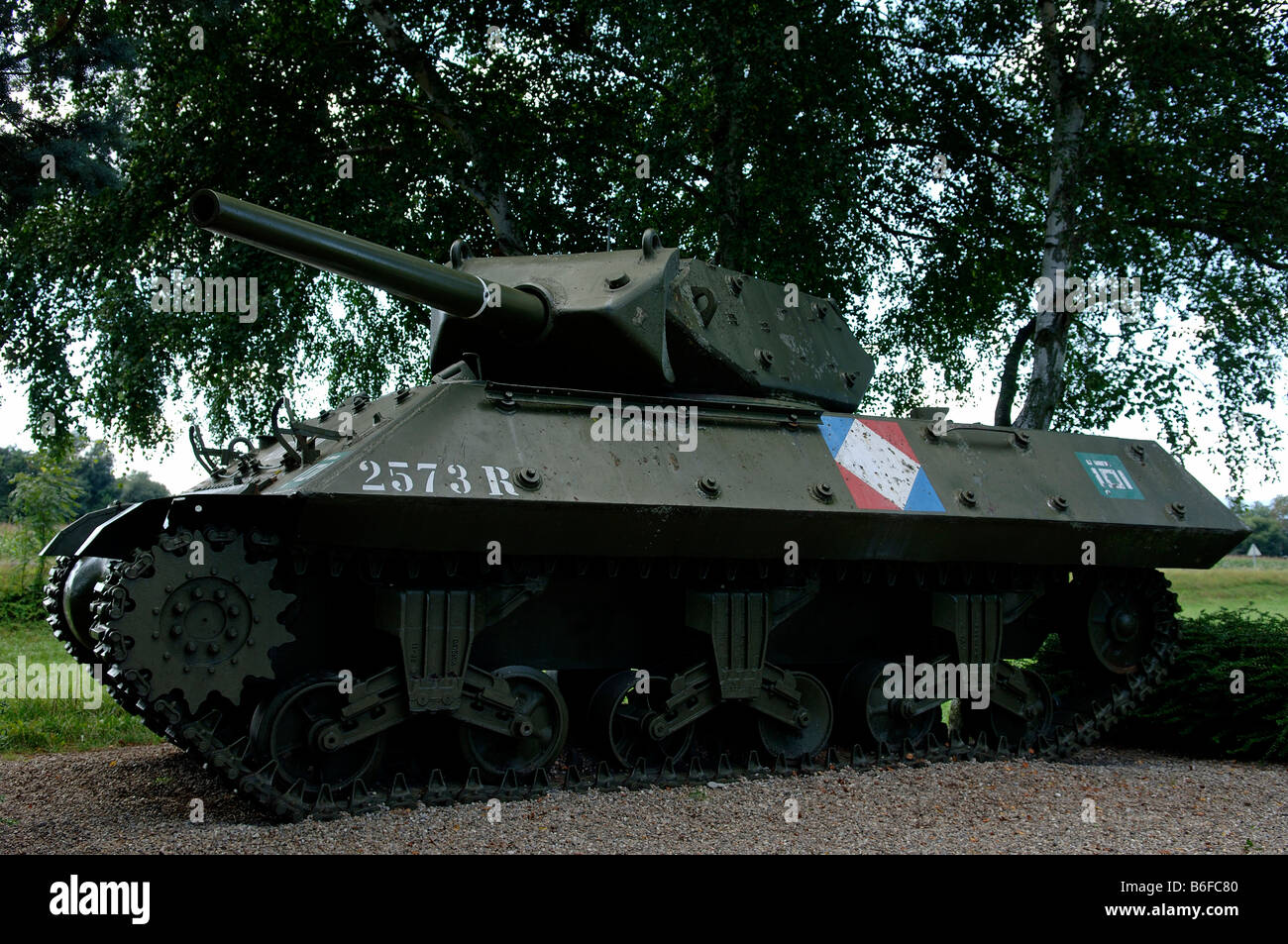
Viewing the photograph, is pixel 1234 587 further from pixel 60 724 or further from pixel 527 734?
pixel 60 724

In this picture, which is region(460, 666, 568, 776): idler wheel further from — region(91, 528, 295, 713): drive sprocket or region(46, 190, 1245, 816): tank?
region(91, 528, 295, 713): drive sprocket

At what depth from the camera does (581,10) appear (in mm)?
15039

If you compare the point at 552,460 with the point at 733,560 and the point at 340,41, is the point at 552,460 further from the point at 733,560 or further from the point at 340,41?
the point at 340,41

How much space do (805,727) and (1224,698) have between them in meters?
4.31

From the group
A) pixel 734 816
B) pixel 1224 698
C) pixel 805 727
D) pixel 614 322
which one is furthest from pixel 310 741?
pixel 1224 698

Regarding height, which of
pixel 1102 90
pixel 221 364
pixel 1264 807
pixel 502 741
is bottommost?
pixel 1264 807

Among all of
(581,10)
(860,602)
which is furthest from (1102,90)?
(860,602)

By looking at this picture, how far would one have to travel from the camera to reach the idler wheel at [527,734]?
8.33 meters

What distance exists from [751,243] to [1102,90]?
4826 millimetres

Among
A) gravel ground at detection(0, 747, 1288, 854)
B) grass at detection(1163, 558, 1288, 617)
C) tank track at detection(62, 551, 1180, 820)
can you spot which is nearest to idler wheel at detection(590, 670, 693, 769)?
tank track at detection(62, 551, 1180, 820)

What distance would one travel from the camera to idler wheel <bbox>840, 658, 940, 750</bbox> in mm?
9867

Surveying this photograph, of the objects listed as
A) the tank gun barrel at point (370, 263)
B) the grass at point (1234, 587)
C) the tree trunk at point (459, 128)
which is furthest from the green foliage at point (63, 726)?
the grass at point (1234, 587)

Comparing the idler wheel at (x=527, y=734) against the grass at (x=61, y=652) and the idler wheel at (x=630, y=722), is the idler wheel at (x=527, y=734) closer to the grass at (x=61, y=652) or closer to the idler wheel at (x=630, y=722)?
the idler wheel at (x=630, y=722)

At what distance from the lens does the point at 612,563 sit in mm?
8320
